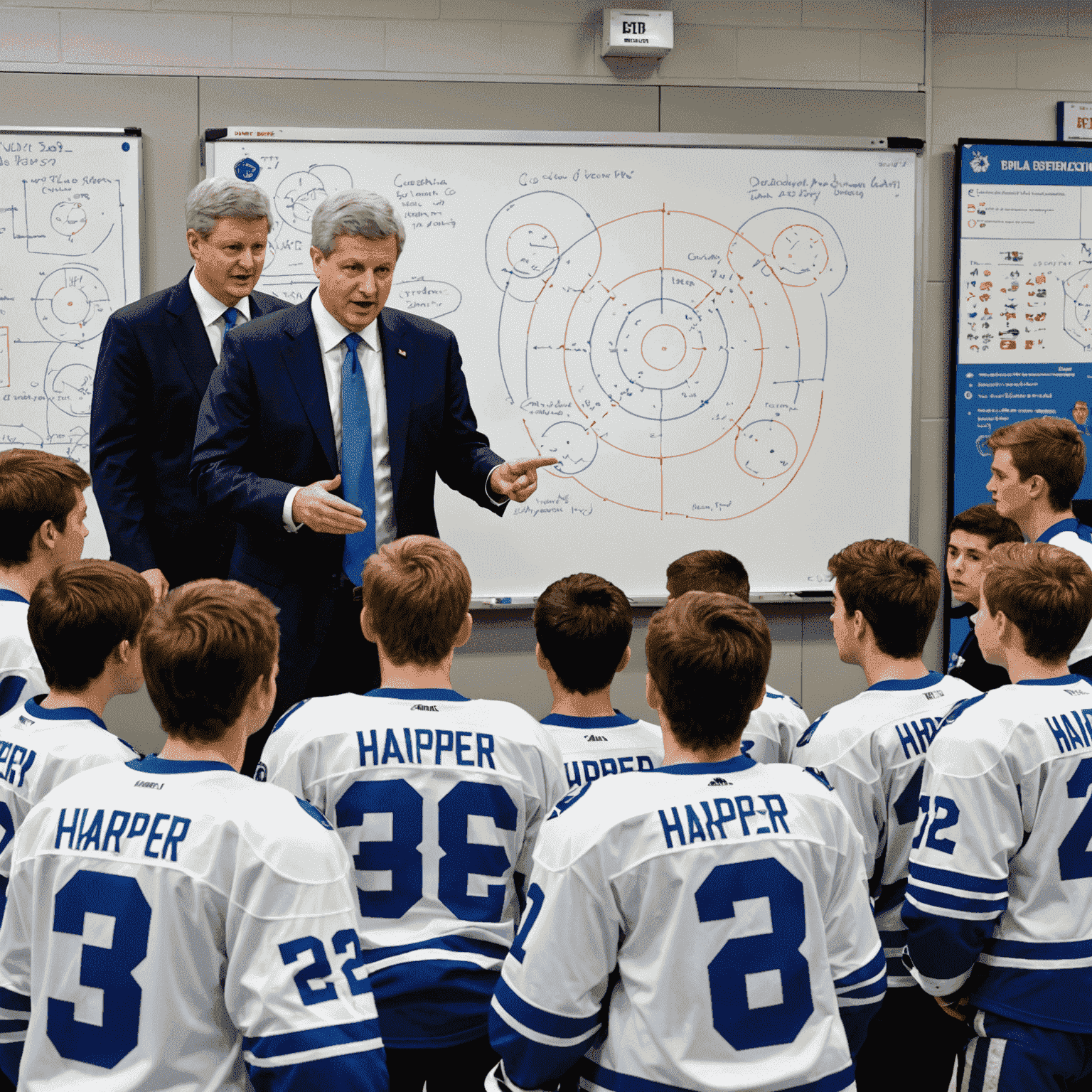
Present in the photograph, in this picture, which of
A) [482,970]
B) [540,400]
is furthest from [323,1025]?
[540,400]

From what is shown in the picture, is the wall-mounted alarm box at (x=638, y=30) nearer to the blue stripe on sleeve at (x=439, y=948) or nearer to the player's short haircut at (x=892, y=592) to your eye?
the player's short haircut at (x=892, y=592)

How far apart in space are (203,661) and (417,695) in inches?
17.5

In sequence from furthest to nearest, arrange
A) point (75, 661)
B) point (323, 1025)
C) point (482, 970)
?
point (75, 661) < point (482, 970) < point (323, 1025)

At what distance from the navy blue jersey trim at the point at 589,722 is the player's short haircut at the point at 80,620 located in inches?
27.0

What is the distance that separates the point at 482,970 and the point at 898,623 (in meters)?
0.97

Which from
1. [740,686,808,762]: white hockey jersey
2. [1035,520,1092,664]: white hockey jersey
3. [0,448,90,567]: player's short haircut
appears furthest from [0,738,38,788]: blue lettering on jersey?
[1035,520,1092,664]: white hockey jersey

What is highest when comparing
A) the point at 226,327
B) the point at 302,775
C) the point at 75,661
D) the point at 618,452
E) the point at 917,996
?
the point at 226,327

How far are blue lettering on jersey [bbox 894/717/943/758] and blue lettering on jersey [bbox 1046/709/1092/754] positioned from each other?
23 cm

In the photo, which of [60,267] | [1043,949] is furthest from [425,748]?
[60,267]

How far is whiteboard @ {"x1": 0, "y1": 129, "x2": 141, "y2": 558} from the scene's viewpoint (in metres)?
3.64

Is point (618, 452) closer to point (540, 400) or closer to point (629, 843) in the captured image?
point (540, 400)

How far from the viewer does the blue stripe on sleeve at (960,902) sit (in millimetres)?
1661

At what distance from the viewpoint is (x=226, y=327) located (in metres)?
2.78

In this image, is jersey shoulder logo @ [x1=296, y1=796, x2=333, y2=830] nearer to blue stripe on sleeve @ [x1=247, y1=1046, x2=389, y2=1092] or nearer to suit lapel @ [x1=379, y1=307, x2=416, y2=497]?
blue stripe on sleeve @ [x1=247, y1=1046, x2=389, y2=1092]
